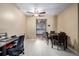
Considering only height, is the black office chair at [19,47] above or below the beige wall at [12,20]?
below

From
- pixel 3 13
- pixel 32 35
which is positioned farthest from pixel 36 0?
pixel 32 35

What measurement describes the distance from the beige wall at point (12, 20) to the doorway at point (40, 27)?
1.13 ft

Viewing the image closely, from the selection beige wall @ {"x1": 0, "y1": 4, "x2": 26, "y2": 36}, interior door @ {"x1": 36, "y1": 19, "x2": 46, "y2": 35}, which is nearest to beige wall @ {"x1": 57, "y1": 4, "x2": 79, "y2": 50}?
interior door @ {"x1": 36, "y1": 19, "x2": 46, "y2": 35}

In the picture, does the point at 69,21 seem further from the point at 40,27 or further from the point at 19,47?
the point at 19,47

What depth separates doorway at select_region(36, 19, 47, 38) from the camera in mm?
2891

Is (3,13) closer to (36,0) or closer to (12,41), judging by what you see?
(12,41)

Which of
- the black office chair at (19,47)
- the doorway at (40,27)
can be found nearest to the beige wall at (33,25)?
the doorway at (40,27)

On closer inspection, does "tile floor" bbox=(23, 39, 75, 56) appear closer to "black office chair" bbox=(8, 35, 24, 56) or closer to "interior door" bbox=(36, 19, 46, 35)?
"black office chair" bbox=(8, 35, 24, 56)

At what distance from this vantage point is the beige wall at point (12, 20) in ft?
8.31

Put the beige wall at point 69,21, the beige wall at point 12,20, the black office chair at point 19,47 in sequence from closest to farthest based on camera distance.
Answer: the beige wall at point 12,20
the black office chair at point 19,47
the beige wall at point 69,21

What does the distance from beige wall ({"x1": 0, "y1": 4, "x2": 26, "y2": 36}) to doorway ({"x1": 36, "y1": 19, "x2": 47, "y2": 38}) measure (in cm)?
34

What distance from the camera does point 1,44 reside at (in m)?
2.47

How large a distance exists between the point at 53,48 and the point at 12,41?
3.70ft

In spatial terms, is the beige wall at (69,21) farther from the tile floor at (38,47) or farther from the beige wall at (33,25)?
the tile floor at (38,47)
